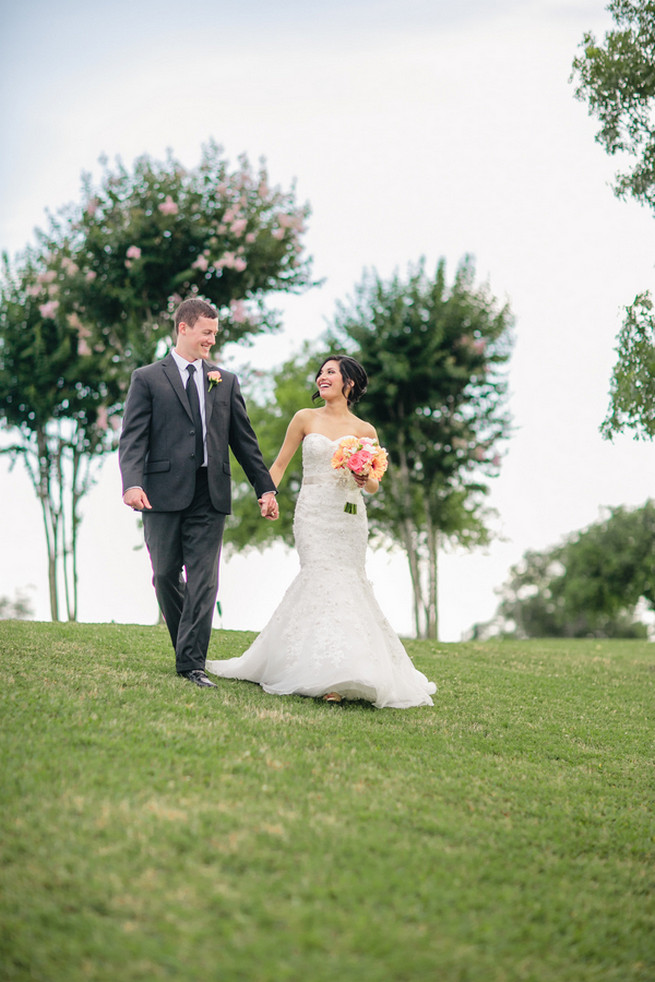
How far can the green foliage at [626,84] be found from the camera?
43.3ft

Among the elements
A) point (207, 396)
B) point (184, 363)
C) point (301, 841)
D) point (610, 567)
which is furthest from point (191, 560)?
point (610, 567)

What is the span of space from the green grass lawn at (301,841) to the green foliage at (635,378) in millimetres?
6510

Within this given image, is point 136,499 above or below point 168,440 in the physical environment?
below

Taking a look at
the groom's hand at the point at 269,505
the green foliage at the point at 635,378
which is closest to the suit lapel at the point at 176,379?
the groom's hand at the point at 269,505

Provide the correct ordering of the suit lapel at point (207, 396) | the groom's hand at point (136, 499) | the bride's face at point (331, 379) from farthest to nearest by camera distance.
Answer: the bride's face at point (331, 379), the suit lapel at point (207, 396), the groom's hand at point (136, 499)

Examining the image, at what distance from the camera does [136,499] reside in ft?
22.7

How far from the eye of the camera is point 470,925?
11.9ft

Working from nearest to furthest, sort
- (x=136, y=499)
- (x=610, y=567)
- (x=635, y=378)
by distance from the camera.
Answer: (x=136, y=499) → (x=635, y=378) → (x=610, y=567)

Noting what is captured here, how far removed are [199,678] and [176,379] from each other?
2.57m

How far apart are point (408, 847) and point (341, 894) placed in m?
0.69

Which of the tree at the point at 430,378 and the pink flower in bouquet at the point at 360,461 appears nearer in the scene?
the pink flower in bouquet at the point at 360,461

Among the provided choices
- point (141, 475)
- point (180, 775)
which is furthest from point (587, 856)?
point (141, 475)

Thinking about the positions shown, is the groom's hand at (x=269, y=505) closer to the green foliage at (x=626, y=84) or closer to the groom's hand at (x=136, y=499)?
the groom's hand at (x=136, y=499)

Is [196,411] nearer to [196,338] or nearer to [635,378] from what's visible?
[196,338]
